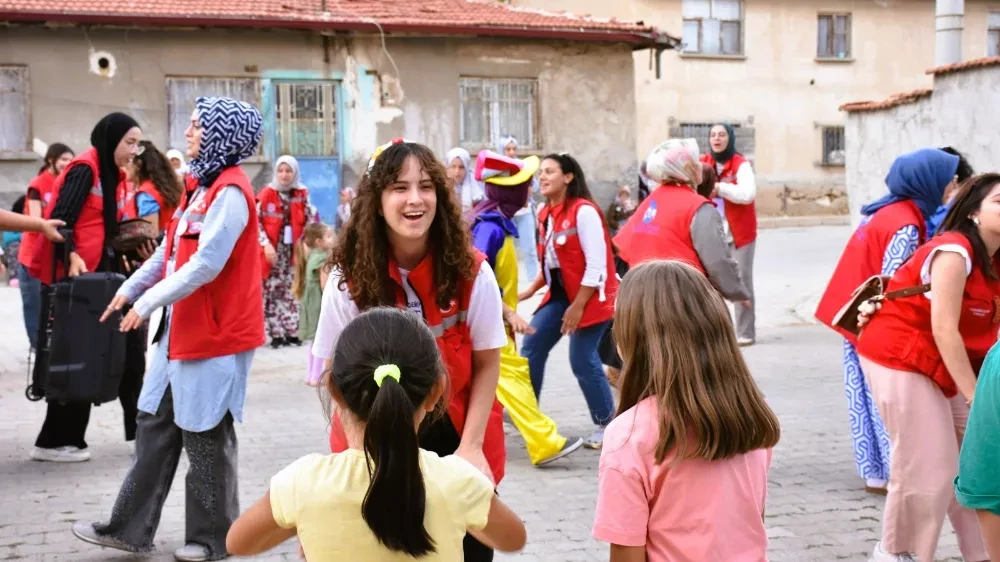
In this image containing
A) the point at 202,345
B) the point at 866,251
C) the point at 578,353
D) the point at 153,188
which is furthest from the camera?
the point at 153,188

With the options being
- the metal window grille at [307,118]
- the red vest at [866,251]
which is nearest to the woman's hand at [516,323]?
the red vest at [866,251]

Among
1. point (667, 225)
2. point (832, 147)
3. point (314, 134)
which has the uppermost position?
point (314, 134)

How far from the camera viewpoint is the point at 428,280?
12.0ft

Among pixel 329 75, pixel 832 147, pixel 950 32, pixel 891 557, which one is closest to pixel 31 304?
pixel 891 557

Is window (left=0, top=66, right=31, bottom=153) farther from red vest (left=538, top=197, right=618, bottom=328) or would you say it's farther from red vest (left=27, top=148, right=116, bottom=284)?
red vest (left=538, top=197, right=618, bottom=328)

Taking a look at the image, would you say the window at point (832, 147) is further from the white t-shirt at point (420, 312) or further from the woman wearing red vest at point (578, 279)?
the white t-shirt at point (420, 312)

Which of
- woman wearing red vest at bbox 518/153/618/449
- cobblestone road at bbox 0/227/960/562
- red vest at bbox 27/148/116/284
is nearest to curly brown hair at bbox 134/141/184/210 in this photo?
red vest at bbox 27/148/116/284

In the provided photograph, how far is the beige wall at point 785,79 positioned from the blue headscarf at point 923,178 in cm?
2593

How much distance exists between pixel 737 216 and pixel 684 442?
29.8ft

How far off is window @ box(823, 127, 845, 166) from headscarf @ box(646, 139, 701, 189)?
27113 mm

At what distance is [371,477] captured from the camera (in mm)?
2613

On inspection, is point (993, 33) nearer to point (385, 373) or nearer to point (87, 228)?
point (87, 228)

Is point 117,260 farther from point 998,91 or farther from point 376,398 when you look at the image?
point 998,91

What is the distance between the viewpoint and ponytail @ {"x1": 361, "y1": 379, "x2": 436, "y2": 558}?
2.57 m
